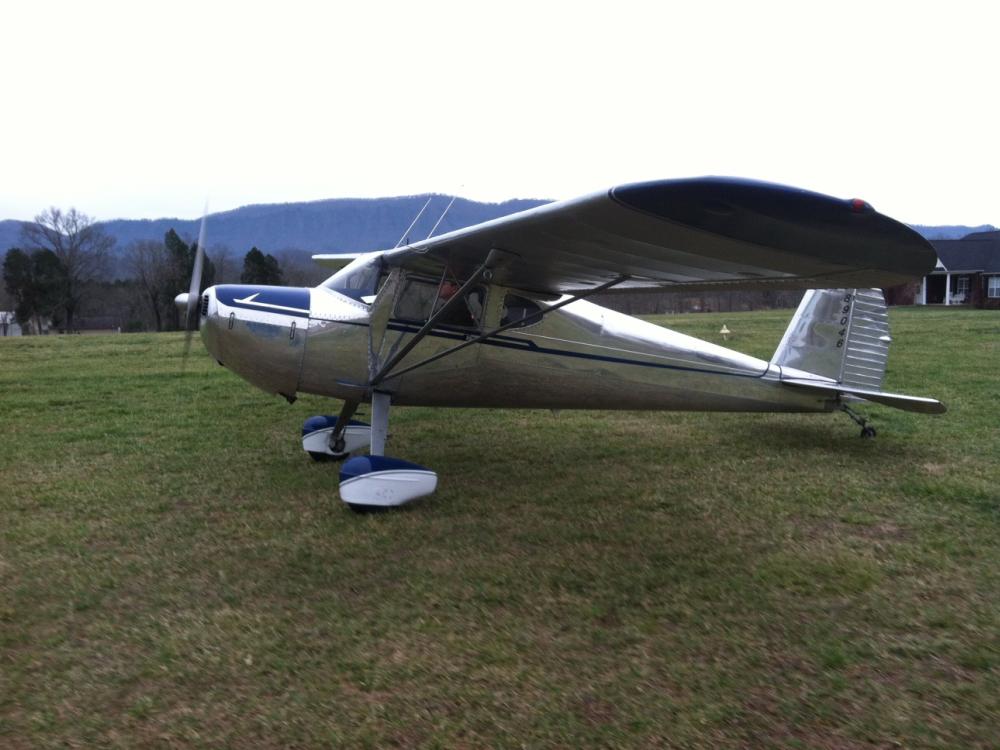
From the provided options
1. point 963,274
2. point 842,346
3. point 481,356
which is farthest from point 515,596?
point 963,274

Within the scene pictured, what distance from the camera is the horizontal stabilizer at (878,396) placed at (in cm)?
646

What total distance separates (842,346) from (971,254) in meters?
48.1

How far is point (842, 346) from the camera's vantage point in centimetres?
733

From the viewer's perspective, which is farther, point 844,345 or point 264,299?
point 844,345

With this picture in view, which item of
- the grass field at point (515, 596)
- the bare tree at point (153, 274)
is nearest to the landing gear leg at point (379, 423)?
the grass field at point (515, 596)

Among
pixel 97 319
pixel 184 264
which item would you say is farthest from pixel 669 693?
pixel 97 319

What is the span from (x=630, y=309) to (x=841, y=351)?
32.5 m

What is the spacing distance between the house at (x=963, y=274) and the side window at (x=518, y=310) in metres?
45.3

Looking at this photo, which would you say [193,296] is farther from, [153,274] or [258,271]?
[153,274]

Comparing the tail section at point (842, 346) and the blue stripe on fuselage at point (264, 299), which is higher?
the blue stripe on fuselage at point (264, 299)

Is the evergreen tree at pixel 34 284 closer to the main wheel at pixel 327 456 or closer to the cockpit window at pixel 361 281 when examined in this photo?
the main wheel at pixel 327 456

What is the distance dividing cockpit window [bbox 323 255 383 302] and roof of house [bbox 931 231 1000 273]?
47831 millimetres

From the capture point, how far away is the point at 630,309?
3944cm

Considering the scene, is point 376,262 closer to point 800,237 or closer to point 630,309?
point 800,237
